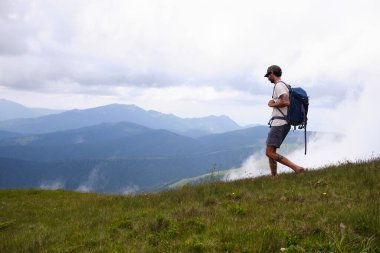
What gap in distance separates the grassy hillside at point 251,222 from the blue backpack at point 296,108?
67.6 inches

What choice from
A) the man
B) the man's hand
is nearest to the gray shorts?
the man

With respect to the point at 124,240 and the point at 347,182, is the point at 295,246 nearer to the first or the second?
the point at 124,240

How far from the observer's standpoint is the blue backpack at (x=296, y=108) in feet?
38.8

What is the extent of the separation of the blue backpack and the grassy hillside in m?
1.72

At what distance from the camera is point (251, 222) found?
735cm

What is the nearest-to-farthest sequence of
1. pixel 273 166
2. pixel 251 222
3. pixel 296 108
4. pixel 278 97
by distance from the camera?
pixel 251 222 → pixel 278 97 → pixel 296 108 → pixel 273 166

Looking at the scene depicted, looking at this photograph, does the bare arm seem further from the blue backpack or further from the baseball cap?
the baseball cap

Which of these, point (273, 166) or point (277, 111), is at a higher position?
point (277, 111)

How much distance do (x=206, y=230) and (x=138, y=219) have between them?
2552mm

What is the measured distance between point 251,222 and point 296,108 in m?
5.57

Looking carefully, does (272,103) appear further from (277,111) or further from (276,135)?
(276,135)

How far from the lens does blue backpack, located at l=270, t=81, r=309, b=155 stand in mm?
11836

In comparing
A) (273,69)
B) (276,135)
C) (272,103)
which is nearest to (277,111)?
(272,103)

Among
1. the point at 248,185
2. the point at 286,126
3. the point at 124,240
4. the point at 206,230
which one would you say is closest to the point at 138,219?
the point at 124,240
